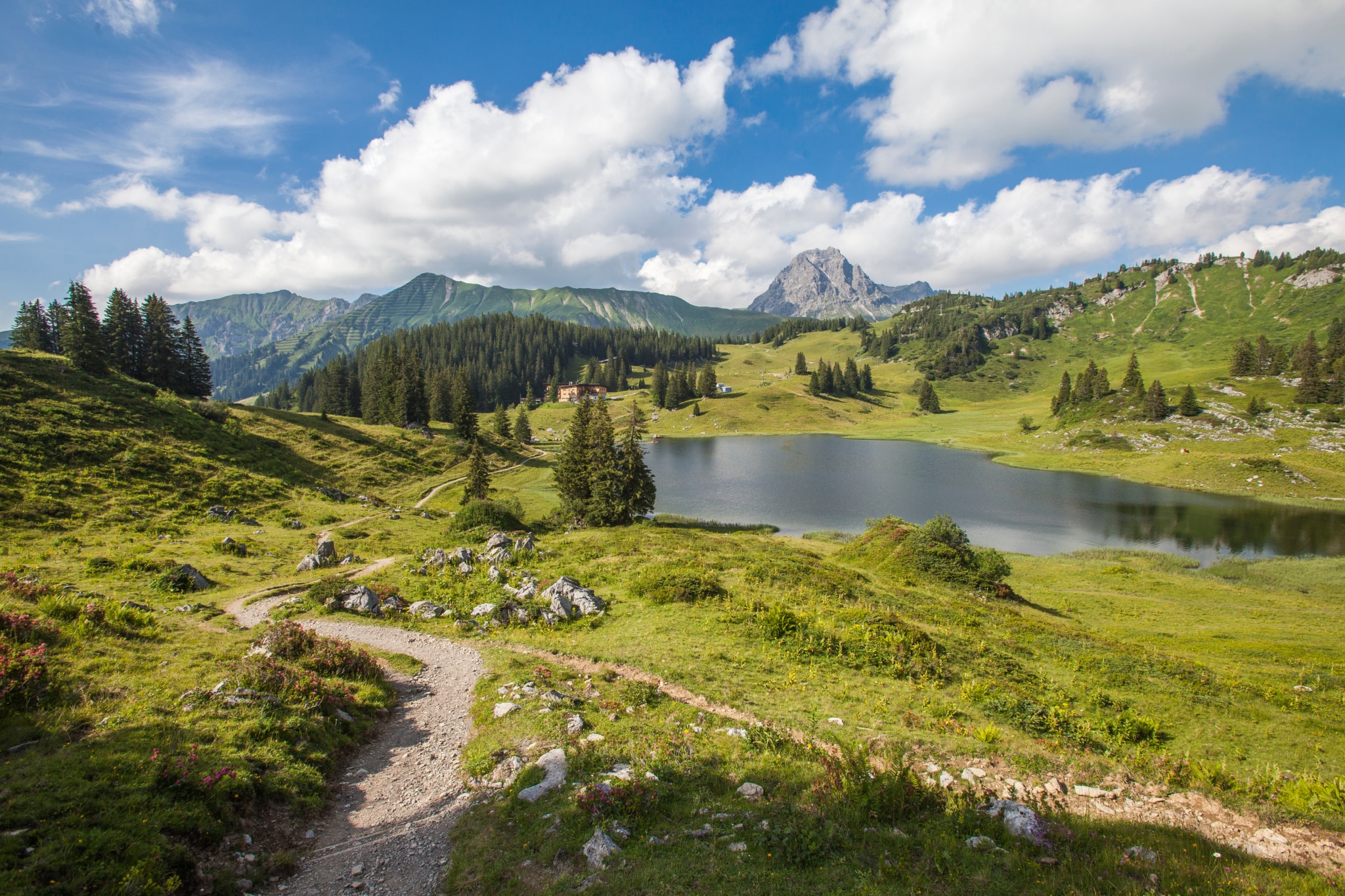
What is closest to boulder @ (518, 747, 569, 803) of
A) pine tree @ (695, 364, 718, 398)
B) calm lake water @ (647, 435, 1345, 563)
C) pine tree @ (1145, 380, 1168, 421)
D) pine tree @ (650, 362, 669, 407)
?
calm lake water @ (647, 435, 1345, 563)

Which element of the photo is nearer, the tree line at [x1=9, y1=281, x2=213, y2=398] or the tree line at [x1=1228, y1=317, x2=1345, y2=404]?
the tree line at [x1=9, y1=281, x2=213, y2=398]

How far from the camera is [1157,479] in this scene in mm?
83062

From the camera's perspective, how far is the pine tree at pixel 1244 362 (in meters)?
119

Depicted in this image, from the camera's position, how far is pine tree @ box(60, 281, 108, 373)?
5419 cm

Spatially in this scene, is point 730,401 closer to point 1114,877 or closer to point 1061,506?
point 1061,506

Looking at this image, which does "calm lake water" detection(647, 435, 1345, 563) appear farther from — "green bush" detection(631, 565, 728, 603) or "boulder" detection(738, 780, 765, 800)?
"boulder" detection(738, 780, 765, 800)

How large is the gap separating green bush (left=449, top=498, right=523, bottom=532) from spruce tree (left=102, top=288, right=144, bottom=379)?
65.8 metres

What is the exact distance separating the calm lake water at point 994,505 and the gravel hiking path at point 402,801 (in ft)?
152


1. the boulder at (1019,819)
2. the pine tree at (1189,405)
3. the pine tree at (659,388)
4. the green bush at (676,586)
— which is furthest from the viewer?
the pine tree at (659,388)

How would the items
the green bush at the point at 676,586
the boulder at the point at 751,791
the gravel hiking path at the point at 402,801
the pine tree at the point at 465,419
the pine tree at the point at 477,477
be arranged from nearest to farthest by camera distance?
1. the gravel hiking path at the point at 402,801
2. the boulder at the point at 751,791
3. the green bush at the point at 676,586
4. the pine tree at the point at 477,477
5. the pine tree at the point at 465,419

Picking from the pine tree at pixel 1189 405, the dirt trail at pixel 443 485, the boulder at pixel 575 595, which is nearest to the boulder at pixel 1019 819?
the boulder at pixel 575 595

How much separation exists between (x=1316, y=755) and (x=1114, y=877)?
11293 mm

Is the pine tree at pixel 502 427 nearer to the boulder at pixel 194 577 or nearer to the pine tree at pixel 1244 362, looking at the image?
the boulder at pixel 194 577

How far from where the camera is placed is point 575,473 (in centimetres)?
5200
